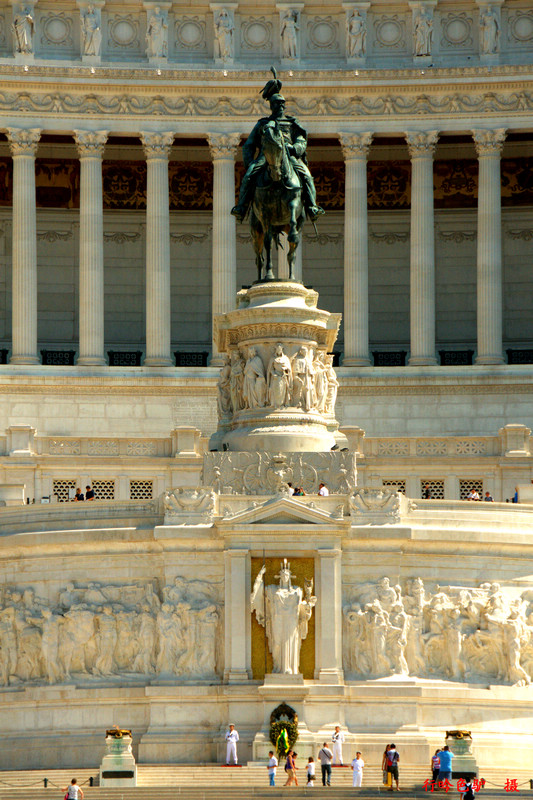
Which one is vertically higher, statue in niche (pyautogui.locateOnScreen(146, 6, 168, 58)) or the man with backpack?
statue in niche (pyautogui.locateOnScreen(146, 6, 168, 58))

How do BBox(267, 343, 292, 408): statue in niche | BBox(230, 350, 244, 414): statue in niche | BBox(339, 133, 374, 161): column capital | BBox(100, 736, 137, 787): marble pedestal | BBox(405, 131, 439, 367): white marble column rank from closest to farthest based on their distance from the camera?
1. BBox(100, 736, 137, 787): marble pedestal
2. BBox(267, 343, 292, 408): statue in niche
3. BBox(230, 350, 244, 414): statue in niche
4. BBox(405, 131, 439, 367): white marble column
5. BBox(339, 133, 374, 161): column capital

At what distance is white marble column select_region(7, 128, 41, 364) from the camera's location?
340ft

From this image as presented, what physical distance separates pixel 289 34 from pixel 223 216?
9.66m

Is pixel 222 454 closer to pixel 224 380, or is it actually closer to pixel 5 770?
pixel 224 380

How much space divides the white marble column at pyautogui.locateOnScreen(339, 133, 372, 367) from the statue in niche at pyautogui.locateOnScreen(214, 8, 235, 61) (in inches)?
269

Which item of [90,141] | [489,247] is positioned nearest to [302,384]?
[489,247]

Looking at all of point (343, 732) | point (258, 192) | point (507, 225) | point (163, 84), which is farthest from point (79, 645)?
point (507, 225)

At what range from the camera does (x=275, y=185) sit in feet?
244

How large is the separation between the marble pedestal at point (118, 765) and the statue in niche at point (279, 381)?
1477 cm

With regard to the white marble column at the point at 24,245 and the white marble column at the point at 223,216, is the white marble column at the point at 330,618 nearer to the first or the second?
the white marble column at the point at 24,245

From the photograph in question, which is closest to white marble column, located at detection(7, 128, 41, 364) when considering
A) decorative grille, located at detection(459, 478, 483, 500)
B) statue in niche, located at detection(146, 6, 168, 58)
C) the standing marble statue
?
the standing marble statue

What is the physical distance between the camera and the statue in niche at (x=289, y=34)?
10769 centimetres

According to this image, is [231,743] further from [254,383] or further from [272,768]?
[254,383]

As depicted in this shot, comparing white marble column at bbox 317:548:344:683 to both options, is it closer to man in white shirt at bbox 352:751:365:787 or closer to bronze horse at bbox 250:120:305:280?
man in white shirt at bbox 352:751:365:787
